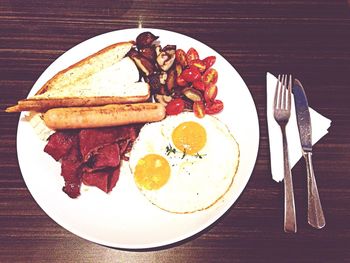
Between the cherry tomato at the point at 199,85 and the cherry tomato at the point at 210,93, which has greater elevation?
the cherry tomato at the point at 199,85

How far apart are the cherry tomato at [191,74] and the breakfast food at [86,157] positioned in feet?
2.10

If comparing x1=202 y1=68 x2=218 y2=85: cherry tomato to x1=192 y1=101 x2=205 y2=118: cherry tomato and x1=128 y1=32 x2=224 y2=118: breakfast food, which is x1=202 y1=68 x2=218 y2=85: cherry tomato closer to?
x1=128 y1=32 x2=224 y2=118: breakfast food

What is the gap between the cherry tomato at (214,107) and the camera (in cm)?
253

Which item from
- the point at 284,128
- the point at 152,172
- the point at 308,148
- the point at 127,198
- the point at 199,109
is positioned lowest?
the point at 127,198

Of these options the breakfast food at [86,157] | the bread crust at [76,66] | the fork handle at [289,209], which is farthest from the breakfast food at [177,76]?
the fork handle at [289,209]

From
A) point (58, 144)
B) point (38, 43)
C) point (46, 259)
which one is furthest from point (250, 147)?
point (38, 43)

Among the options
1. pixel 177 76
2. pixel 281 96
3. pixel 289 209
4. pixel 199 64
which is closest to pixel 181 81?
pixel 177 76

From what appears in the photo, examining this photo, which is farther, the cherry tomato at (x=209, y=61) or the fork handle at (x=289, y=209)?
the cherry tomato at (x=209, y=61)

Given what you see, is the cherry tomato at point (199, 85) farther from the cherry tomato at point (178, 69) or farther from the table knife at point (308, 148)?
the table knife at point (308, 148)

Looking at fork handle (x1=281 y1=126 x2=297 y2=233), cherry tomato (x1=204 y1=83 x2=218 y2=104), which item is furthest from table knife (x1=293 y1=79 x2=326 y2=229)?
cherry tomato (x1=204 y1=83 x2=218 y2=104)

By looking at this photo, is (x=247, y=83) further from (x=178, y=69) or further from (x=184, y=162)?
(x=184, y=162)

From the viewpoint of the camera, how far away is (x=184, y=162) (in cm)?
242

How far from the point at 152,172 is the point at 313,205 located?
1.00 meters

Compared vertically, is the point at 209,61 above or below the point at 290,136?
above
